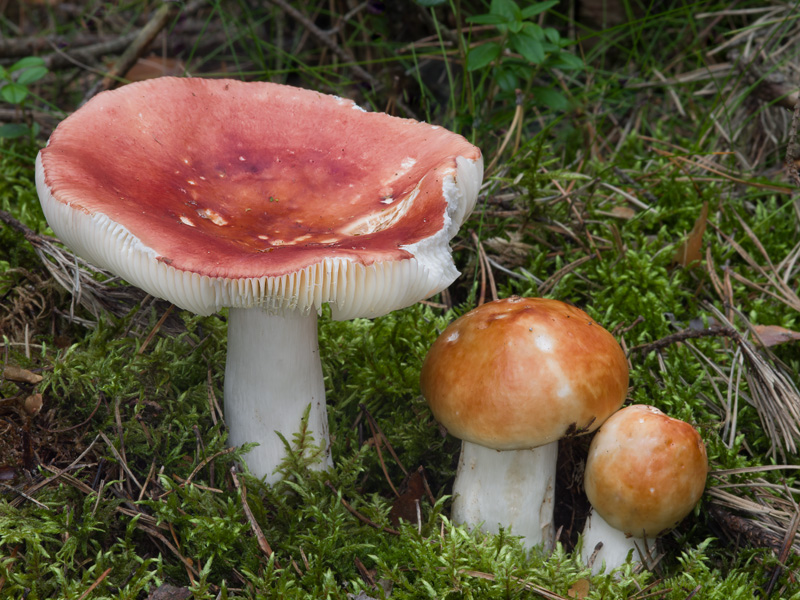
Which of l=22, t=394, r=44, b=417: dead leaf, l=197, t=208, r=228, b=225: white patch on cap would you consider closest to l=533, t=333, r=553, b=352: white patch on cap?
l=197, t=208, r=228, b=225: white patch on cap

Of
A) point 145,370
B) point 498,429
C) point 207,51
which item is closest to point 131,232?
point 145,370

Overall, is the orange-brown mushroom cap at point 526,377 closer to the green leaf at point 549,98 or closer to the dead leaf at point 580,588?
the dead leaf at point 580,588

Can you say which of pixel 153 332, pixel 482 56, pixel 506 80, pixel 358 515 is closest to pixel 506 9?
pixel 482 56

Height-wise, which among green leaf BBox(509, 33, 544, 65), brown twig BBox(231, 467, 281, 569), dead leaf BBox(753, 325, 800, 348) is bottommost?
brown twig BBox(231, 467, 281, 569)

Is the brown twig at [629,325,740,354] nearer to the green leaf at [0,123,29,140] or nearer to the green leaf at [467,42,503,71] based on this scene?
the green leaf at [467,42,503,71]

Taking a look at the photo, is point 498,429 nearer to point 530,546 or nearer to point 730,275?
point 530,546

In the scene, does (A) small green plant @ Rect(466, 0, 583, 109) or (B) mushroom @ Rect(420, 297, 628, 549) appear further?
(A) small green plant @ Rect(466, 0, 583, 109)

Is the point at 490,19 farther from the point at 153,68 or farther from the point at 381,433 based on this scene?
the point at 153,68

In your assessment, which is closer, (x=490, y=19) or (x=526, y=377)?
(x=526, y=377)
